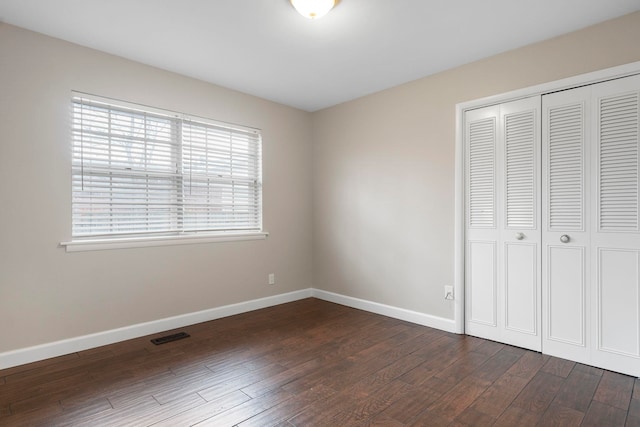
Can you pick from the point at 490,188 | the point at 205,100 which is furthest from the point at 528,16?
the point at 205,100

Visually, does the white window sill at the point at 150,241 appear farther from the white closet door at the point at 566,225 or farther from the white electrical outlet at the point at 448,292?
the white closet door at the point at 566,225

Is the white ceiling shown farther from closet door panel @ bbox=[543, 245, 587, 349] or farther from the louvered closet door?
closet door panel @ bbox=[543, 245, 587, 349]

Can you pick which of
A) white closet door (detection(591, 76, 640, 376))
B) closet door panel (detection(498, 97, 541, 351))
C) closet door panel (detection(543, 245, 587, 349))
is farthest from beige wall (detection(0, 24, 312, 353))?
white closet door (detection(591, 76, 640, 376))

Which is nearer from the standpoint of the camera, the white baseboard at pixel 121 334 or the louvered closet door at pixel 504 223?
the white baseboard at pixel 121 334

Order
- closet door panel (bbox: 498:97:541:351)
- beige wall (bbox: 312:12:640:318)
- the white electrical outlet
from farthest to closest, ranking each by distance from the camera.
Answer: the white electrical outlet
closet door panel (bbox: 498:97:541:351)
beige wall (bbox: 312:12:640:318)

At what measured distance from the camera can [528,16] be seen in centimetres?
249

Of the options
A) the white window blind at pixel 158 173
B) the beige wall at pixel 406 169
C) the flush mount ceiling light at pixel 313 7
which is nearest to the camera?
the flush mount ceiling light at pixel 313 7

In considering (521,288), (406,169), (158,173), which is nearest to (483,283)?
(521,288)

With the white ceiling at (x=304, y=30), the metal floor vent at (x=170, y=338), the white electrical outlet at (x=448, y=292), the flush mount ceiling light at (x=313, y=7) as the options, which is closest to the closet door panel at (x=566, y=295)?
the white electrical outlet at (x=448, y=292)

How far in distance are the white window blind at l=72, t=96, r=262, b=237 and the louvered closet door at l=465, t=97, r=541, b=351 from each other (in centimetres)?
250

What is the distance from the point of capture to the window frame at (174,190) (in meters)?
2.96

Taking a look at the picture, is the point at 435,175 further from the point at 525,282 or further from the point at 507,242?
the point at 525,282

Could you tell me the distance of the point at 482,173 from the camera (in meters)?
3.23

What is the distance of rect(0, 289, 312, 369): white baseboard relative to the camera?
2.65m
